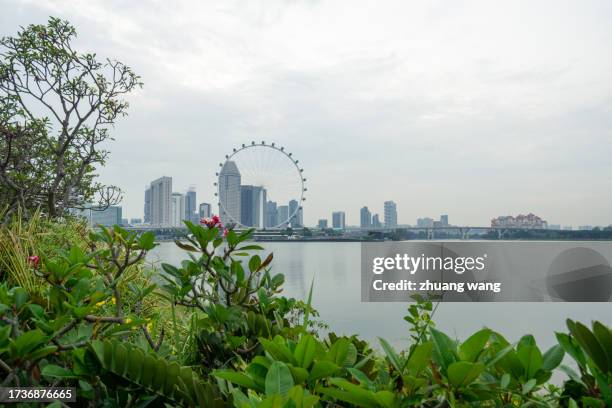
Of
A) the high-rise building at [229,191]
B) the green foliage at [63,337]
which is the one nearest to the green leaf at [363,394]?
the green foliage at [63,337]

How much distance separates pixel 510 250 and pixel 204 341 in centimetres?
617

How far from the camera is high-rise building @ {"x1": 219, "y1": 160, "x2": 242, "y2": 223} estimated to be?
989 inches

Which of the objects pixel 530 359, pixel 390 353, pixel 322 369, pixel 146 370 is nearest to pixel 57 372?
pixel 146 370

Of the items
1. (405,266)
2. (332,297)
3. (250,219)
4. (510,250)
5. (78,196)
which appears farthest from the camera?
(250,219)

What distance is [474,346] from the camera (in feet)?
2.25

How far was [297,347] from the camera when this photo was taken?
74cm

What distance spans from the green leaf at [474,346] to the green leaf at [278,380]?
271 mm

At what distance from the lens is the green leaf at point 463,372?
0.62 m

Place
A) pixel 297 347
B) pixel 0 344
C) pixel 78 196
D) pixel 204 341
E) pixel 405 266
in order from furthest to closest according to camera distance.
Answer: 1. pixel 78 196
2. pixel 405 266
3. pixel 204 341
4. pixel 0 344
5. pixel 297 347

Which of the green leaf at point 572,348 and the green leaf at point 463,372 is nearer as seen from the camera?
the green leaf at point 463,372

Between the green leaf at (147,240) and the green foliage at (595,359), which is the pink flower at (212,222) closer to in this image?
the green leaf at (147,240)

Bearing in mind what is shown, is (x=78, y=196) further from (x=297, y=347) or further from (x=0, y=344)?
(x=297, y=347)

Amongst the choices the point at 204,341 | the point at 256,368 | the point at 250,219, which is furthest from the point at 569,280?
the point at 250,219

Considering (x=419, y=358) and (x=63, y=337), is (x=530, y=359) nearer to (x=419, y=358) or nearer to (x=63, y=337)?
(x=419, y=358)
